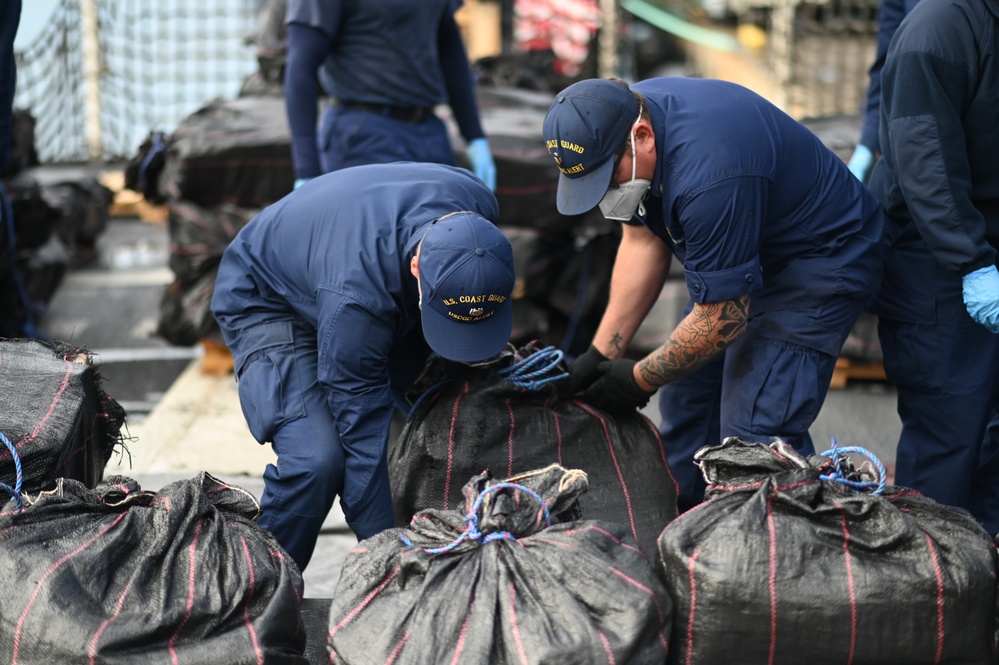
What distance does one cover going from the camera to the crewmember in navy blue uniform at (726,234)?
107 inches

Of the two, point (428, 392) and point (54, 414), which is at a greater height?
point (54, 414)

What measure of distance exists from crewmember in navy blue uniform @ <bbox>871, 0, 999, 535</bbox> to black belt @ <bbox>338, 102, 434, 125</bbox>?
1823 millimetres

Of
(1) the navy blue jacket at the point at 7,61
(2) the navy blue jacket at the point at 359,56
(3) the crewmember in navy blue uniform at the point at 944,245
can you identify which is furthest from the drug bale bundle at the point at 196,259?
(3) the crewmember in navy blue uniform at the point at 944,245

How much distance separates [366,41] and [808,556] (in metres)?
2.90

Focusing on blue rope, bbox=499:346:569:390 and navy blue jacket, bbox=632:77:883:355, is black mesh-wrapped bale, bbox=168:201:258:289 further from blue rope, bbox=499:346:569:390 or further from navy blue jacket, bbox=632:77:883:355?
navy blue jacket, bbox=632:77:883:355

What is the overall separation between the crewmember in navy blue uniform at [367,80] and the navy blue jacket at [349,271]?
4.29ft

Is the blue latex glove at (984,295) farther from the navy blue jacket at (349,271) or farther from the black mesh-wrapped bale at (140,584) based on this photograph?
the black mesh-wrapped bale at (140,584)

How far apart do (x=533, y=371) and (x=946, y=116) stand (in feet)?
4.06

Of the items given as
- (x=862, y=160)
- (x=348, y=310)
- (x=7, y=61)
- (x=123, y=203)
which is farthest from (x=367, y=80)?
(x=123, y=203)

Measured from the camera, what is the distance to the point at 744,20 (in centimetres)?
1055

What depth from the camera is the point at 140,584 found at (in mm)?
2076

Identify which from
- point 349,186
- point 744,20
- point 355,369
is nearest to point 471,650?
point 355,369

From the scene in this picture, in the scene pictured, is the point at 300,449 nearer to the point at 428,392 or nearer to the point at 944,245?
→ the point at 428,392

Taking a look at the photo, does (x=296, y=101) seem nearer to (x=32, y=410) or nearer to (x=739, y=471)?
(x=32, y=410)
